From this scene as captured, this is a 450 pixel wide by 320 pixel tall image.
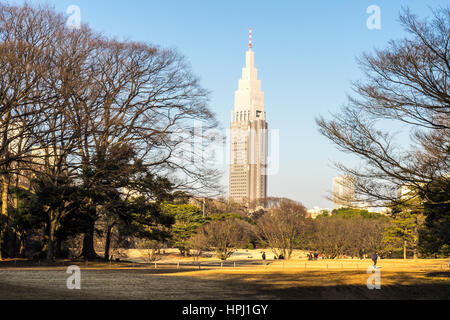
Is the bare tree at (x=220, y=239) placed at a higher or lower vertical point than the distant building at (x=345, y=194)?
lower

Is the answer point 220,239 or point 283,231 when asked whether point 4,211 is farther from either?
point 283,231

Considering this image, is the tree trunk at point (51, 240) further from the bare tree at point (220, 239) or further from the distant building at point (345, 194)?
the bare tree at point (220, 239)

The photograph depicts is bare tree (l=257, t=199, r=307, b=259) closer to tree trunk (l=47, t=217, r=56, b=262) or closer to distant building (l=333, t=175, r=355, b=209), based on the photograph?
tree trunk (l=47, t=217, r=56, b=262)

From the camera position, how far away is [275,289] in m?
17.8

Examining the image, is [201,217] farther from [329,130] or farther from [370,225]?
[329,130]

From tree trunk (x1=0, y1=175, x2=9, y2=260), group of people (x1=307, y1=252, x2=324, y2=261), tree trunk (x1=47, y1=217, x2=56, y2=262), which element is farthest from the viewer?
group of people (x1=307, y1=252, x2=324, y2=261)

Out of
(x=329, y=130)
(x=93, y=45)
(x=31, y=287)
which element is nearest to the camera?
(x=31, y=287)

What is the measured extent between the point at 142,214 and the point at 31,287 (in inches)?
639

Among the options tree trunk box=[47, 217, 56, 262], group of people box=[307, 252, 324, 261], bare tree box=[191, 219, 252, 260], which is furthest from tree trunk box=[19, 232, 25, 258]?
group of people box=[307, 252, 324, 261]


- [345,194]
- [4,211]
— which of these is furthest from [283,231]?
[345,194]

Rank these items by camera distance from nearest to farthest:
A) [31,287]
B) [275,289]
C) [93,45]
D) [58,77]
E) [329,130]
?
[31,287] < [275,289] < [329,130] < [58,77] < [93,45]

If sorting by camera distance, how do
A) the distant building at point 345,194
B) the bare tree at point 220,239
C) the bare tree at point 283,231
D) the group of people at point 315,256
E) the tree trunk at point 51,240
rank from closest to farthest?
the distant building at point 345,194 < the tree trunk at point 51,240 < the bare tree at point 220,239 < the bare tree at point 283,231 < the group of people at point 315,256

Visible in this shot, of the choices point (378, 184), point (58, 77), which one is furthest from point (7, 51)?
point (378, 184)

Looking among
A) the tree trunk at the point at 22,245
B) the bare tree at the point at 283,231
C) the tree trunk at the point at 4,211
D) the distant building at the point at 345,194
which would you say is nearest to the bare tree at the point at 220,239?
the bare tree at the point at 283,231
